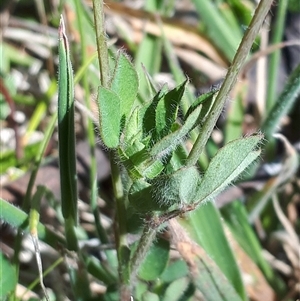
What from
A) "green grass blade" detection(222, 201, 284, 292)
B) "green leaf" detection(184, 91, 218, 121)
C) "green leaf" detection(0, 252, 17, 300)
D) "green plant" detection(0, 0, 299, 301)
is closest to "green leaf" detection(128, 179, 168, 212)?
"green plant" detection(0, 0, 299, 301)

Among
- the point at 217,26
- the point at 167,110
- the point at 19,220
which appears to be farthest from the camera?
the point at 217,26

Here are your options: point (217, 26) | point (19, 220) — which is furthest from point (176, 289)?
point (217, 26)

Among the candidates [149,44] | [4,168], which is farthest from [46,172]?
[149,44]

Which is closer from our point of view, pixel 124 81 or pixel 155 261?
pixel 124 81

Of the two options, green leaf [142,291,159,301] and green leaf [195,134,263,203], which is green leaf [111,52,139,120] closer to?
green leaf [195,134,263,203]

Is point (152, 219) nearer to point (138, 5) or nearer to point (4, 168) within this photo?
point (4, 168)

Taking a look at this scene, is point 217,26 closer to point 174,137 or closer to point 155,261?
point 155,261
